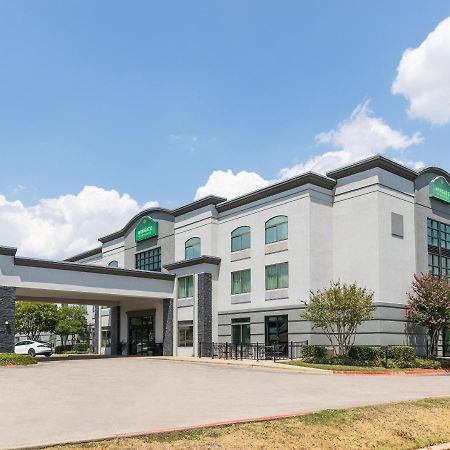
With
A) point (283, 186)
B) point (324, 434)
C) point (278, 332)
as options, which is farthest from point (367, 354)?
point (324, 434)

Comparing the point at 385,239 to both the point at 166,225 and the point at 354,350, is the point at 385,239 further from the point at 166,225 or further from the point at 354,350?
the point at 166,225

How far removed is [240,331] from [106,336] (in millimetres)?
18794

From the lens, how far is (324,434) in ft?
37.0

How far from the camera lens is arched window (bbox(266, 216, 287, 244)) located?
3888 cm

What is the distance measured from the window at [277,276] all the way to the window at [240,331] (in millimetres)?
3324

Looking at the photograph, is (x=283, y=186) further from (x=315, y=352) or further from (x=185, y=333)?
(x=185, y=333)

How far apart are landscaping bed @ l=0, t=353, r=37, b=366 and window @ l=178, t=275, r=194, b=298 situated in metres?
13.7

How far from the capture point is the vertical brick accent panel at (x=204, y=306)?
138 feet

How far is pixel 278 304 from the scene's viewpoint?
38375 millimetres

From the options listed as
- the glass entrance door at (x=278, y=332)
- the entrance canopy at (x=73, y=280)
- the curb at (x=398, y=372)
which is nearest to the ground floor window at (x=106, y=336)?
the entrance canopy at (x=73, y=280)

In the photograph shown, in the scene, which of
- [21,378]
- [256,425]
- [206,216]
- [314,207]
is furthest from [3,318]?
[256,425]

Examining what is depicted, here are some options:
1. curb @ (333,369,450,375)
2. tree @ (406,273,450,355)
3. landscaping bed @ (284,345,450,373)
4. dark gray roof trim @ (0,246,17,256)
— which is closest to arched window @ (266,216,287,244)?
landscaping bed @ (284,345,450,373)

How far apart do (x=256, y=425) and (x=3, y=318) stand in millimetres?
26948

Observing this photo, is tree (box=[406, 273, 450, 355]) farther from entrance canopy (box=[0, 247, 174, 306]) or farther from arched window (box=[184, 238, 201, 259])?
entrance canopy (box=[0, 247, 174, 306])
